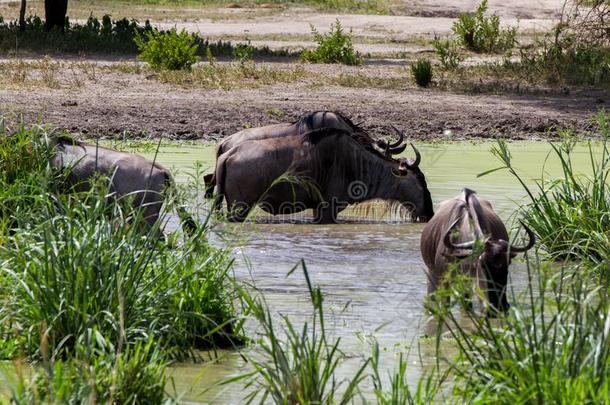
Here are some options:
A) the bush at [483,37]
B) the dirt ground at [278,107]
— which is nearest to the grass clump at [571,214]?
the dirt ground at [278,107]

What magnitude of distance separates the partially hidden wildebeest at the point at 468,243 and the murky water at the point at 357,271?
35 cm

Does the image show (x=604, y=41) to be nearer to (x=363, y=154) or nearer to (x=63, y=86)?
(x=63, y=86)

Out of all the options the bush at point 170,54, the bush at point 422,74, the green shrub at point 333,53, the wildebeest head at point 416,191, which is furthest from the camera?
the green shrub at point 333,53

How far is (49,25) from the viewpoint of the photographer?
27.6 m

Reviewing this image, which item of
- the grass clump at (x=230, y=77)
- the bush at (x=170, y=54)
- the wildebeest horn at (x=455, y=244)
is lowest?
the grass clump at (x=230, y=77)

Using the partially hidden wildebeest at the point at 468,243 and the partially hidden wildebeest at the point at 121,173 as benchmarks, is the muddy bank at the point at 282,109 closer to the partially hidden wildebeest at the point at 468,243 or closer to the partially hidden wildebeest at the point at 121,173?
the partially hidden wildebeest at the point at 121,173

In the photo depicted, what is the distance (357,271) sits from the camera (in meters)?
9.16

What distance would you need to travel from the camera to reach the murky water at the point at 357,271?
652 cm

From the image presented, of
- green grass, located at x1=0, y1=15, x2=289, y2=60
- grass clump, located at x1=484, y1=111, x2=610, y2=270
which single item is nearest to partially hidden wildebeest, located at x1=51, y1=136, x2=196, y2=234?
grass clump, located at x1=484, y1=111, x2=610, y2=270

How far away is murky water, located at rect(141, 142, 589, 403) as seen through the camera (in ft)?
21.4

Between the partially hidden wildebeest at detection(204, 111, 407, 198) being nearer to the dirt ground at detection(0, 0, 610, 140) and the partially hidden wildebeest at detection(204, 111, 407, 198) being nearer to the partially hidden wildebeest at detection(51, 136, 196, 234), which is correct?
the partially hidden wildebeest at detection(51, 136, 196, 234)

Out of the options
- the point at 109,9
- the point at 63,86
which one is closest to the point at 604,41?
the point at 63,86

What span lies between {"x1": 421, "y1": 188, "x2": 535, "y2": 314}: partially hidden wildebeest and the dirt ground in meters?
7.61

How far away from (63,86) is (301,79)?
3730mm
